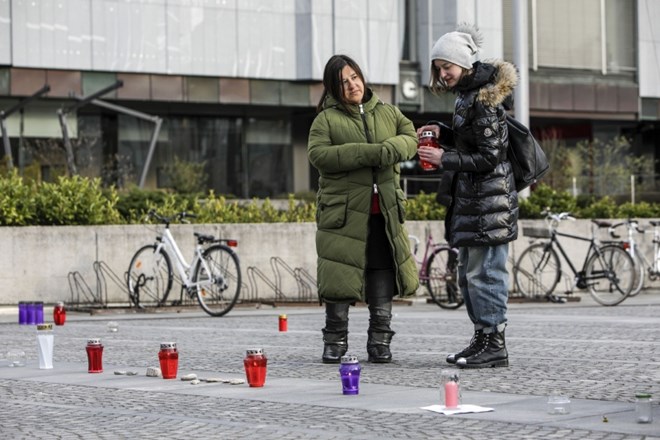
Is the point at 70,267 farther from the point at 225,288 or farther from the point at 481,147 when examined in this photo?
the point at 481,147

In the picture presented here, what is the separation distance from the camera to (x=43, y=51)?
40.7 m

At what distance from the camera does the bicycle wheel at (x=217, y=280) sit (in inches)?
706

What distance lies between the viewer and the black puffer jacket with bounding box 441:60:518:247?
375 inches

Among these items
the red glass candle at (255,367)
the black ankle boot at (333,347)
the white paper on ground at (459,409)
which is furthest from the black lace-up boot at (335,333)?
the white paper on ground at (459,409)

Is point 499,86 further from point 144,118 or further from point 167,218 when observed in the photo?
point 144,118

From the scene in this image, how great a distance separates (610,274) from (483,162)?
10.8 meters

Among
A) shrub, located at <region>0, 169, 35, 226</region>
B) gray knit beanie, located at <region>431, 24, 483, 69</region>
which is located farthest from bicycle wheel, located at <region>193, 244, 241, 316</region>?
gray knit beanie, located at <region>431, 24, 483, 69</region>

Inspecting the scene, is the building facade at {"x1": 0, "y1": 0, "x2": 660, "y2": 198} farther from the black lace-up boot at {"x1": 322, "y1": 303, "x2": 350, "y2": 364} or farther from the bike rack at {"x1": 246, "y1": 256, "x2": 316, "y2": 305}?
the black lace-up boot at {"x1": 322, "y1": 303, "x2": 350, "y2": 364}

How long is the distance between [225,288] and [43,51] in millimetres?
24185

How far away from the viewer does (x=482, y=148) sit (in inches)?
374

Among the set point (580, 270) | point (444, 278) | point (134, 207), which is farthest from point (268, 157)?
point (444, 278)

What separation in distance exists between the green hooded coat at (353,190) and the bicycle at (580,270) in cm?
976

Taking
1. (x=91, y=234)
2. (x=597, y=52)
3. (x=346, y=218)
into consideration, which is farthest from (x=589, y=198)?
(x=597, y=52)

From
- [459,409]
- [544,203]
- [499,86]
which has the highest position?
[499,86]
